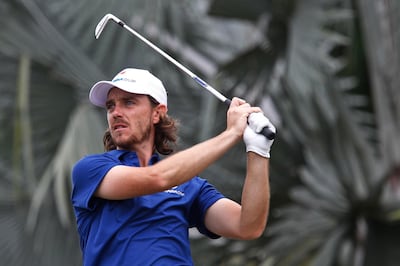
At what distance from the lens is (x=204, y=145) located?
4.68m

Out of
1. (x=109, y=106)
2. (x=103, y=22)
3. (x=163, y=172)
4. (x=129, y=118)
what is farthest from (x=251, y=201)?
(x=103, y=22)

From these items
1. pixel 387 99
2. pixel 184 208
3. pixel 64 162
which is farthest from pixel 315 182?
pixel 184 208

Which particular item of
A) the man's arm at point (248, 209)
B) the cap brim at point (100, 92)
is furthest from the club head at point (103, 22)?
the man's arm at point (248, 209)

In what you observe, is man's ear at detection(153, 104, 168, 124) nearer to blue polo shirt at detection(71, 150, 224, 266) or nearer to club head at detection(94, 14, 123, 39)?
blue polo shirt at detection(71, 150, 224, 266)

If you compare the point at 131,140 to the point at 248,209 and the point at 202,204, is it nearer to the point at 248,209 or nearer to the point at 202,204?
the point at 202,204

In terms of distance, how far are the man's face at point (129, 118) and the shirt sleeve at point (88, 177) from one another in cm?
11

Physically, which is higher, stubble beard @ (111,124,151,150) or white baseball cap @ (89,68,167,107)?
white baseball cap @ (89,68,167,107)

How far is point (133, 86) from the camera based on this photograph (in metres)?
4.85

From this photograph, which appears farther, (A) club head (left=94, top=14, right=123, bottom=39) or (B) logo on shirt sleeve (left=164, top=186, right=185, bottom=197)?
(A) club head (left=94, top=14, right=123, bottom=39)

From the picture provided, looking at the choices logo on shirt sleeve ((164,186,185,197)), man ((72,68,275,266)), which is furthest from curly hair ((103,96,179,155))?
logo on shirt sleeve ((164,186,185,197))

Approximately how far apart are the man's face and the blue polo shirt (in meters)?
0.06

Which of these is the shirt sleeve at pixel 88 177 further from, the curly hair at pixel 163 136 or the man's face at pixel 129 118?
the curly hair at pixel 163 136

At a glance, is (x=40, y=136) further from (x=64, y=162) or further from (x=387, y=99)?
→ (x=387, y=99)

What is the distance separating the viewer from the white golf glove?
4.67m
